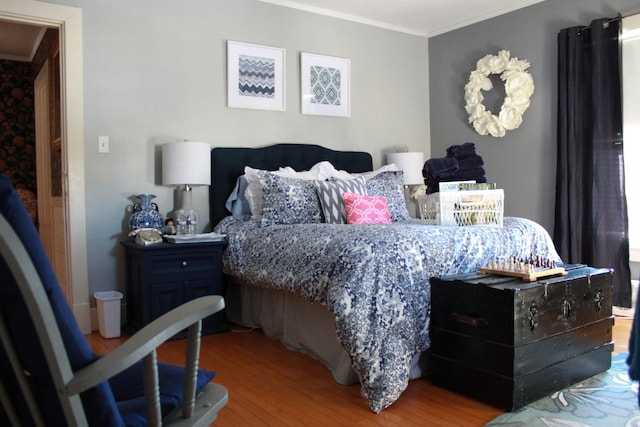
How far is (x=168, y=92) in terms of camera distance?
393 centimetres

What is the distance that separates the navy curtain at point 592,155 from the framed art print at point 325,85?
1.79m

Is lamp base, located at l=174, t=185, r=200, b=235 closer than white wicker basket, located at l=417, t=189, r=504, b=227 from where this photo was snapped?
No

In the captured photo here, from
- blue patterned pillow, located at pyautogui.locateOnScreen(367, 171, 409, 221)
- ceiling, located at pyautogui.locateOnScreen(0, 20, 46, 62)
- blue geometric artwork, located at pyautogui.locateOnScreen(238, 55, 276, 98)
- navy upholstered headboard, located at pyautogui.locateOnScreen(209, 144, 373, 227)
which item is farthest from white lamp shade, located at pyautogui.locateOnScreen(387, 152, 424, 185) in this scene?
ceiling, located at pyautogui.locateOnScreen(0, 20, 46, 62)

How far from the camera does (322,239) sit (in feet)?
8.82

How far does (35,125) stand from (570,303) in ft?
18.8

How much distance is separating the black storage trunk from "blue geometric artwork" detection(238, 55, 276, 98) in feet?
8.18

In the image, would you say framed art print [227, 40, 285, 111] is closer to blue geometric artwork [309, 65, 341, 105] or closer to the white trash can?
blue geometric artwork [309, 65, 341, 105]

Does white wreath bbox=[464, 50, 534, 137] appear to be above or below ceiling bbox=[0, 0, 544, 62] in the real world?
below

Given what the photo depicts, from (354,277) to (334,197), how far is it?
4.57ft

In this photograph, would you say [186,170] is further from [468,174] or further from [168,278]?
[468,174]

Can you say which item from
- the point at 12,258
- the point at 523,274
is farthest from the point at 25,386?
the point at 523,274

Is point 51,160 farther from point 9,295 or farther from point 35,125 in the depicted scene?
point 9,295

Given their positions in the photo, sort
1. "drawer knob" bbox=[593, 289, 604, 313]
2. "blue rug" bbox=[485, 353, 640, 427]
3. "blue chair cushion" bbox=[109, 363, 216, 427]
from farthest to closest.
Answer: "drawer knob" bbox=[593, 289, 604, 313] < "blue rug" bbox=[485, 353, 640, 427] < "blue chair cushion" bbox=[109, 363, 216, 427]

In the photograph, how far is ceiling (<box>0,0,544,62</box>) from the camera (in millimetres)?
4566
